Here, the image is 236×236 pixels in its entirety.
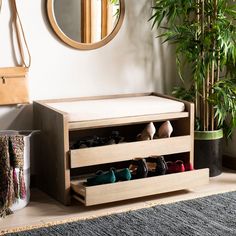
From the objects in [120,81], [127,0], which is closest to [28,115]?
[120,81]

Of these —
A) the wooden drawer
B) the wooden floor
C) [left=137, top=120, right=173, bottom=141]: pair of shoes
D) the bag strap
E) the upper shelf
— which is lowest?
the wooden floor

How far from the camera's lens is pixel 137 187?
3.11 meters

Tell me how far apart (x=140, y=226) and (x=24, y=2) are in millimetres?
1495

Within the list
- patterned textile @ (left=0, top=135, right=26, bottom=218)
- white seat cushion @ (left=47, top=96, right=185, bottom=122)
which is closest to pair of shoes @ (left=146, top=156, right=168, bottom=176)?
white seat cushion @ (left=47, top=96, right=185, bottom=122)

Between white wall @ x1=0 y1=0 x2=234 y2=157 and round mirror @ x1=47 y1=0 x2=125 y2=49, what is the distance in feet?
0.16

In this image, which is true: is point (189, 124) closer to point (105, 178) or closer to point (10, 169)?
point (105, 178)

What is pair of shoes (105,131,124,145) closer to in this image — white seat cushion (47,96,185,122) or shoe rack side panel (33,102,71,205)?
white seat cushion (47,96,185,122)

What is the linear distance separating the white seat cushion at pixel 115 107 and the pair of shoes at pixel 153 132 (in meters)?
0.09

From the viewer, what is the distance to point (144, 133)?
3.36 meters

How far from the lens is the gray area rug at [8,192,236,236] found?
269 centimetres

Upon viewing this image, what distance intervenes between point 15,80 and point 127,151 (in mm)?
776

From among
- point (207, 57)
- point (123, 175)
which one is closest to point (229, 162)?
point (207, 57)

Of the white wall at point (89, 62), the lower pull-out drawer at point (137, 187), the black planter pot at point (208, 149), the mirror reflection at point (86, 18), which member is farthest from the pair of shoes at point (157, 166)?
the mirror reflection at point (86, 18)

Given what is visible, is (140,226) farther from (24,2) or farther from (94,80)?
(24,2)
